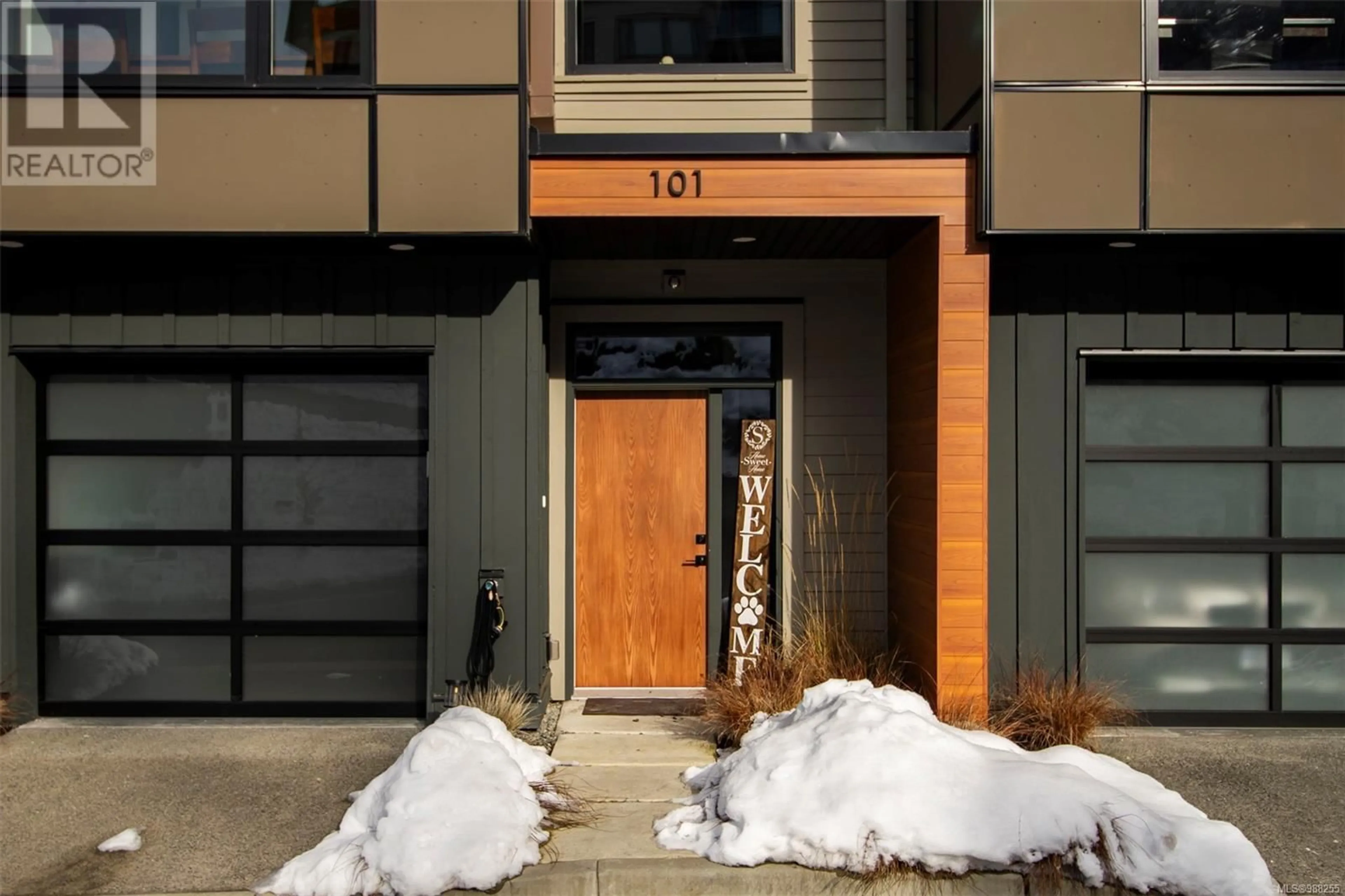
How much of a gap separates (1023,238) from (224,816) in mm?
5542

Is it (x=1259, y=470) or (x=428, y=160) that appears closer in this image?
(x=428, y=160)

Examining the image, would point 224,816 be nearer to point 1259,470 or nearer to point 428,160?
point 428,160

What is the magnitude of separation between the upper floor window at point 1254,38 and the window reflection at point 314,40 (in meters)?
4.90

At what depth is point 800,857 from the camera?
448 centimetres

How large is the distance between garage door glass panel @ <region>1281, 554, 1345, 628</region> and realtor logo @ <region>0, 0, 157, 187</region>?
25.5 feet

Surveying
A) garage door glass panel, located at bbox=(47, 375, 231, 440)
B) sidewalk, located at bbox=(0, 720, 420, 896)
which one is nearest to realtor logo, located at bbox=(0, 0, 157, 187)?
garage door glass panel, located at bbox=(47, 375, 231, 440)

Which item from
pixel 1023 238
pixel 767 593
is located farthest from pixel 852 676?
pixel 1023 238

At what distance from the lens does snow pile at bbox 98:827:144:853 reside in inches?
189

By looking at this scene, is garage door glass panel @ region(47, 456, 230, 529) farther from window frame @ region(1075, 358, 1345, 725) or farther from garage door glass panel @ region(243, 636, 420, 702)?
window frame @ region(1075, 358, 1345, 725)

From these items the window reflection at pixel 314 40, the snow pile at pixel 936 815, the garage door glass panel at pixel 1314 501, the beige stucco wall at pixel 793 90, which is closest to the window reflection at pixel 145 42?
the window reflection at pixel 314 40

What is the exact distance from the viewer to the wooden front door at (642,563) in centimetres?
764

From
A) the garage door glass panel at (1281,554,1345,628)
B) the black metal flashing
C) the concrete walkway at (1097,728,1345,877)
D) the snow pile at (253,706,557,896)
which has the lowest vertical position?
the concrete walkway at (1097,728,1345,877)

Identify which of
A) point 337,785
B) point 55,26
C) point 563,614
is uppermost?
point 55,26

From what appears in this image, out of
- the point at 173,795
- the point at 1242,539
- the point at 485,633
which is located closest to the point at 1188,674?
the point at 1242,539
